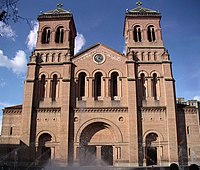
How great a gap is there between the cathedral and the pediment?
0.26ft

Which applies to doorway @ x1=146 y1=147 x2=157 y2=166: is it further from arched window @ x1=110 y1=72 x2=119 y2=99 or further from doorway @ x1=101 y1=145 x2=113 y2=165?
arched window @ x1=110 y1=72 x2=119 y2=99

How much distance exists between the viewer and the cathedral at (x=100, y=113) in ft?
94.2

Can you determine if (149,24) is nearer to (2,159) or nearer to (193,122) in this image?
(193,122)

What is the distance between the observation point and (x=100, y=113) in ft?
Result: 99.1

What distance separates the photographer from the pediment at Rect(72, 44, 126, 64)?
32875mm

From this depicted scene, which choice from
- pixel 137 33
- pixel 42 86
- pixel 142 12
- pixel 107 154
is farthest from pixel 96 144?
pixel 142 12

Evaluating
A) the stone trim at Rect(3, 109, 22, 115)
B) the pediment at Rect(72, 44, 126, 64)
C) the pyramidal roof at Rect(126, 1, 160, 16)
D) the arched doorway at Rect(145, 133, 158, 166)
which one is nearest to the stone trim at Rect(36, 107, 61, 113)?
the stone trim at Rect(3, 109, 22, 115)

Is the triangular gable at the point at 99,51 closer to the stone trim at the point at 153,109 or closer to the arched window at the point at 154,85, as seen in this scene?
the arched window at the point at 154,85

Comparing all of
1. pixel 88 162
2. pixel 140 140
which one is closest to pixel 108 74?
pixel 140 140

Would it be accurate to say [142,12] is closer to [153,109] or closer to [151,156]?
[153,109]

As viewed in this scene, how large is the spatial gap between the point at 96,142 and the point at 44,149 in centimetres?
638

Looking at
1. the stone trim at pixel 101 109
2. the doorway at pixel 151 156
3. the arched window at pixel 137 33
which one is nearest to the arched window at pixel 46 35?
the stone trim at pixel 101 109

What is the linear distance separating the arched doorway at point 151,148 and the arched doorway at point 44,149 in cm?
1176

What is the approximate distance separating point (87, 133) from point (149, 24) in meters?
18.1
